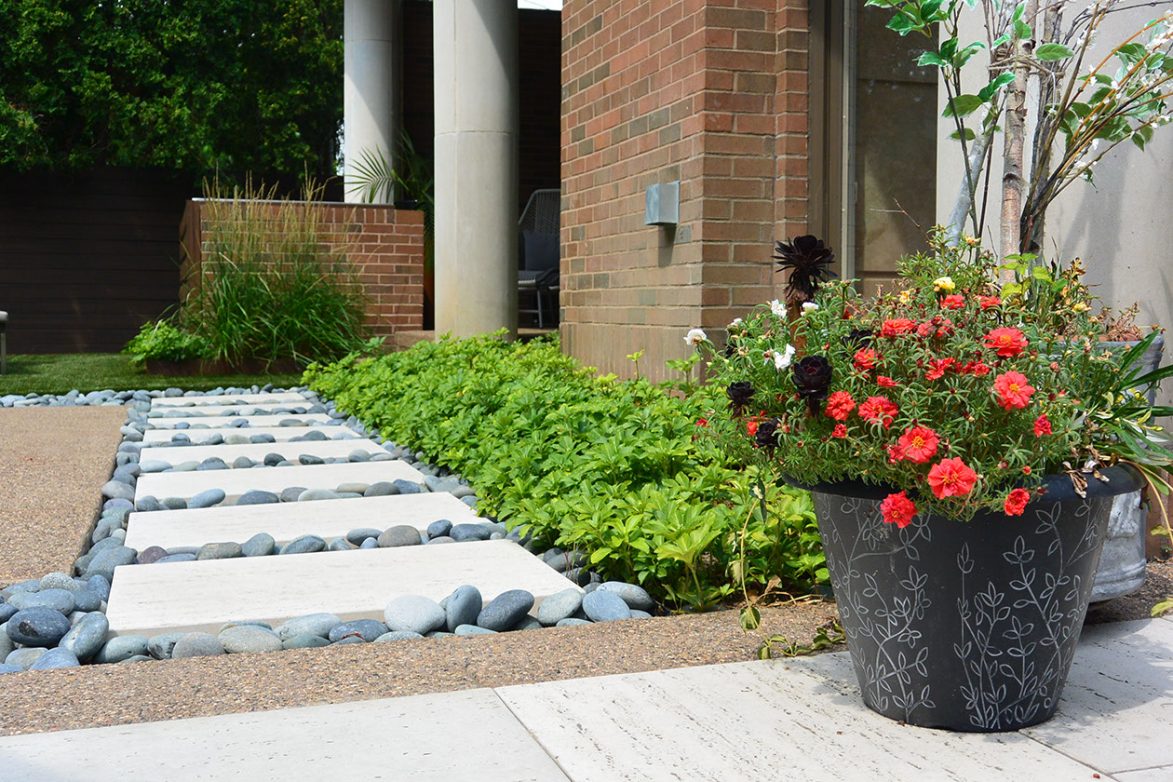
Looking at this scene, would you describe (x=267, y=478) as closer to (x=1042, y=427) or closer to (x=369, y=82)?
(x=1042, y=427)

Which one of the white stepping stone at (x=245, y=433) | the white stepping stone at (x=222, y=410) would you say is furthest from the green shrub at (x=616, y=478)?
the white stepping stone at (x=222, y=410)

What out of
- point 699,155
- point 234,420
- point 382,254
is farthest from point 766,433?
point 382,254

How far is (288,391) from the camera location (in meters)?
8.92

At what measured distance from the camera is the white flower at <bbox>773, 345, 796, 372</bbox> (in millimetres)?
2150

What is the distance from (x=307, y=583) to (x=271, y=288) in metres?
6.61

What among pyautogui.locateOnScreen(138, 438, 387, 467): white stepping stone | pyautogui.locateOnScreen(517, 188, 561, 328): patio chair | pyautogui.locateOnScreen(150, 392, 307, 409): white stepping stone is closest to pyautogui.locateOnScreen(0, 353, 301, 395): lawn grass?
pyautogui.locateOnScreen(150, 392, 307, 409): white stepping stone

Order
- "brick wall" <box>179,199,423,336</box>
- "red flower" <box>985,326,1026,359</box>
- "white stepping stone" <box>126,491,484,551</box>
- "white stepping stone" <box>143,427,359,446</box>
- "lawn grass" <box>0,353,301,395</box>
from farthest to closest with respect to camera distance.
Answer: "brick wall" <box>179,199,423,336</box>, "lawn grass" <box>0,353,301,395</box>, "white stepping stone" <box>143,427,359,446</box>, "white stepping stone" <box>126,491,484,551</box>, "red flower" <box>985,326,1026,359</box>

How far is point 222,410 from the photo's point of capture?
7.61 meters

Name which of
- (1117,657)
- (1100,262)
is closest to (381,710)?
(1117,657)

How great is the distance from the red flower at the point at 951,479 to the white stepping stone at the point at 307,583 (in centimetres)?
143

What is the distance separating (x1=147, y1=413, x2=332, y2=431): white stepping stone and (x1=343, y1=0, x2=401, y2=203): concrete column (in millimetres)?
5113

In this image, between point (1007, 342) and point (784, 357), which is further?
point (784, 357)

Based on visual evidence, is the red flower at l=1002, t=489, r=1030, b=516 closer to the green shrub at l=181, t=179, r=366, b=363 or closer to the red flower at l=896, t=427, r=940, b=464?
the red flower at l=896, t=427, r=940, b=464

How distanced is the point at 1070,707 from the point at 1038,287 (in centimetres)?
104
